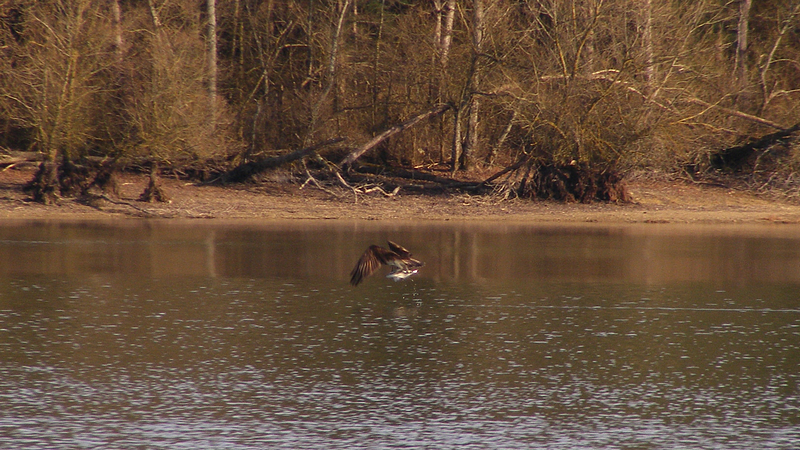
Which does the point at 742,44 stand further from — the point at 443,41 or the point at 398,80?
the point at 398,80

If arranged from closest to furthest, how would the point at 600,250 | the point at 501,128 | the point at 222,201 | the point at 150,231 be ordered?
1. the point at 600,250
2. the point at 150,231
3. the point at 222,201
4. the point at 501,128

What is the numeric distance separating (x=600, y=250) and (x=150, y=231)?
9.34 meters

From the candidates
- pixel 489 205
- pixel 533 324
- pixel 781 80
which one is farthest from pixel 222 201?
pixel 781 80

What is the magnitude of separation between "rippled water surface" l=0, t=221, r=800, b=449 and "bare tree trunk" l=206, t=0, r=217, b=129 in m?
8.03

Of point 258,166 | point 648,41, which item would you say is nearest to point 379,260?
point 648,41

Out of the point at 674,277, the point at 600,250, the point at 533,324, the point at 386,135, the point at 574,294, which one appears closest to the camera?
the point at 533,324

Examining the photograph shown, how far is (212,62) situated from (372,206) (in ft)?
20.8

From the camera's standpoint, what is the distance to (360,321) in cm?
1135

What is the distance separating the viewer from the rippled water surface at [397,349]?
754cm

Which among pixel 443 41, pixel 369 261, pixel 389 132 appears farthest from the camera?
pixel 443 41

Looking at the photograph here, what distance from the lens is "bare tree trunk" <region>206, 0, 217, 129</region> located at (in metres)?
24.9

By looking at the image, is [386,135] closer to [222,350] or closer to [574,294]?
[574,294]

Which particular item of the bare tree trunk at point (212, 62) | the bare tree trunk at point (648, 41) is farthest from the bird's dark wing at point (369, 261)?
the bare tree trunk at point (648, 41)

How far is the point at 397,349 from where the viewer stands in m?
10.0
